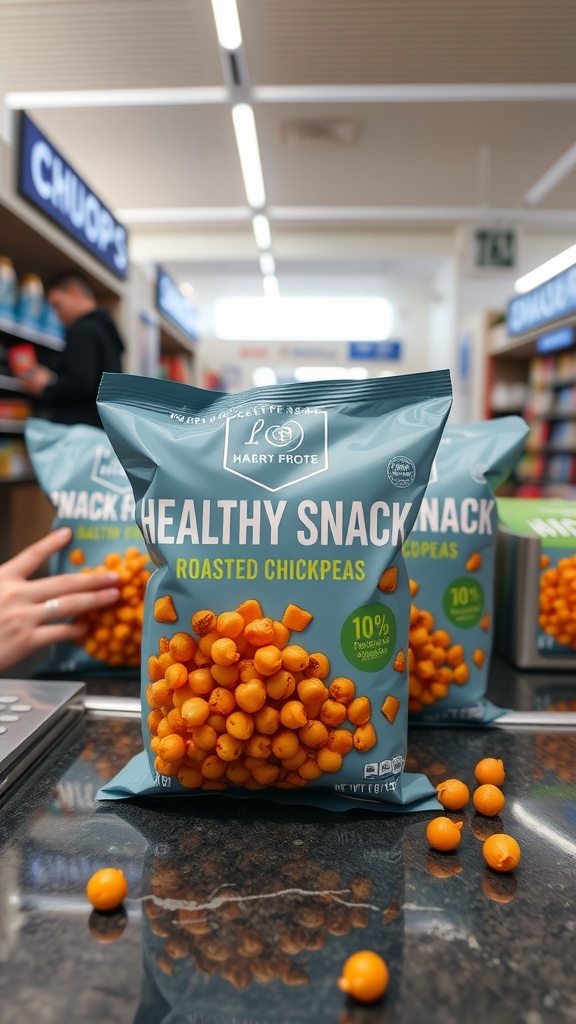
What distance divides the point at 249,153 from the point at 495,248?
8.14 feet

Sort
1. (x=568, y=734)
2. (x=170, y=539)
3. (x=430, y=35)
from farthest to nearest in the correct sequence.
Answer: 1. (x=430, y=35)
2. (x=568, y=734)
3. (x=170, y=539)

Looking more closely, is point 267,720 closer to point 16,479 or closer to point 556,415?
point 16,479

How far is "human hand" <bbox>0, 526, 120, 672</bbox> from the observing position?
2.47 feet

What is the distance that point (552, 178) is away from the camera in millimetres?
6543

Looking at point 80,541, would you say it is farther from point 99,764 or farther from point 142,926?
point 142,926

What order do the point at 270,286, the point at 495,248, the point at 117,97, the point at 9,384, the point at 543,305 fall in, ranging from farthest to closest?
the point at 270,286
the point at 495,248
the point at 117,97
the point at 543,305
the point at 9,384

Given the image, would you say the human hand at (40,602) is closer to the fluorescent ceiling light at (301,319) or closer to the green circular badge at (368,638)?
the green circular badge at (368,638)

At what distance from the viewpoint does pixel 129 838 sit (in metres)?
0.47

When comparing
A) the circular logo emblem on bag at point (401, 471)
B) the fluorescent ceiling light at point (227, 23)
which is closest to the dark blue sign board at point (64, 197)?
the fluorescent ceiling light at point (227, 23)

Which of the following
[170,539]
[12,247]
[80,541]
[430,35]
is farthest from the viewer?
[430,35]

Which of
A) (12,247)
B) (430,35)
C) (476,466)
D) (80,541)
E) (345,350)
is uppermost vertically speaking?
(430,35)

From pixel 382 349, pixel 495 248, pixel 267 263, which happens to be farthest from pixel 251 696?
pixel 382 349

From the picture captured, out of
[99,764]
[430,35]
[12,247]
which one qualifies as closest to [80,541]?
[99,764]

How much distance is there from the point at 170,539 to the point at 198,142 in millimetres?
6610
